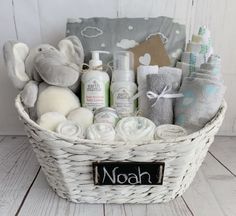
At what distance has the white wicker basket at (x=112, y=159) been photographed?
38cm

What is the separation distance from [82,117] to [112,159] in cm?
11

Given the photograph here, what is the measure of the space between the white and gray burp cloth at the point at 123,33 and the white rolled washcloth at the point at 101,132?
0.73ft

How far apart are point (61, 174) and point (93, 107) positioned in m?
0.15

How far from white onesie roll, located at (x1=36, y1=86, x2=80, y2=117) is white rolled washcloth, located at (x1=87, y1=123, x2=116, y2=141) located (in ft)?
0.32

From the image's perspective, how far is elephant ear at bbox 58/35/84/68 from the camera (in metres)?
0.56

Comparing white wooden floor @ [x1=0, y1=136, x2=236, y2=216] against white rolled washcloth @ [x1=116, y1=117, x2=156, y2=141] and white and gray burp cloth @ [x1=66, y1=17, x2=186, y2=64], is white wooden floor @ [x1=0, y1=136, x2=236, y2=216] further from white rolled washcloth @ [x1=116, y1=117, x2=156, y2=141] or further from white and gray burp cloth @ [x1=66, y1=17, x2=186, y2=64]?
white and gray burp cloth @ [x1=66, y1=17, x2=186, y2=64]

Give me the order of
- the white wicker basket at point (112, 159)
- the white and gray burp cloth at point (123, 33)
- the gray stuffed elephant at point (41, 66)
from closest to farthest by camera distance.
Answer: the white wicker basket at point (112, 159), the gray stuffed elephant at point (41, 66), the white and gray burp cloth at point (123, 33)

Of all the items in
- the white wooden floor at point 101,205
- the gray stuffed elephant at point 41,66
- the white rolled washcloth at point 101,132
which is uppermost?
the gray stuffed elephant at point 41,66

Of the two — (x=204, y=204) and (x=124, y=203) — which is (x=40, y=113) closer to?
(x=124, y=203)

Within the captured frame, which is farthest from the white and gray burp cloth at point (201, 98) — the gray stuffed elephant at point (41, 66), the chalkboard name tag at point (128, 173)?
the gray stuffed elephant at point (41, 66)

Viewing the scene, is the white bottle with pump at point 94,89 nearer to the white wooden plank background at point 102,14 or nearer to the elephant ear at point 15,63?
the elephant ear at point 15,63

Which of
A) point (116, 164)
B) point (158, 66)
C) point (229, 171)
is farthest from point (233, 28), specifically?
point (116, 164)

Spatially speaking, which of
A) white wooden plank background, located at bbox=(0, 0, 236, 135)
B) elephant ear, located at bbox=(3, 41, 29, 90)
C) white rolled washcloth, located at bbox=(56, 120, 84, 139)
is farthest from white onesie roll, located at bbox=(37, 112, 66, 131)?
white wooden plank background, located at bbox=(0, 0, 236, 135)

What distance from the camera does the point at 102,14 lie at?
Result: 683 millimetres
